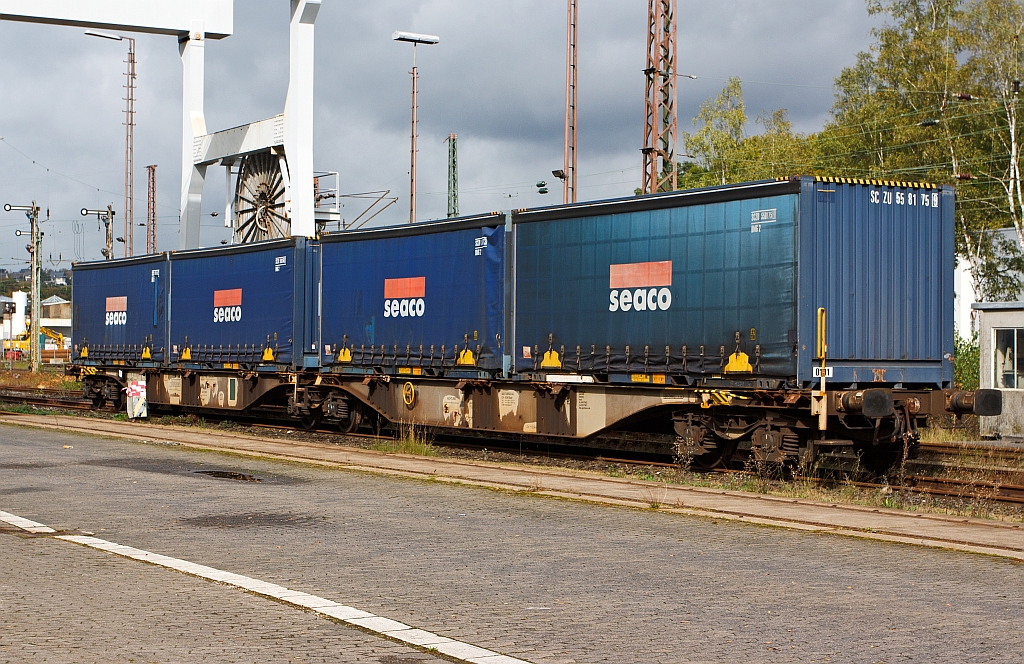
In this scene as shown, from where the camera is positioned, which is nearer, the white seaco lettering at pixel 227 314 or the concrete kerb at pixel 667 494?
the concrete kerb at pixel 667 494

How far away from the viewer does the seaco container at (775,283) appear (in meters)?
14.8

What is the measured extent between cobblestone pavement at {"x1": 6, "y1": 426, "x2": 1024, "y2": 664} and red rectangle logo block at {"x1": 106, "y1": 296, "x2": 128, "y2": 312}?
17.8 metres

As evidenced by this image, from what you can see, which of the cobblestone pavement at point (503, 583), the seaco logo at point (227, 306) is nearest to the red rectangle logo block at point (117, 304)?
the seaco logo at point (227, 306)

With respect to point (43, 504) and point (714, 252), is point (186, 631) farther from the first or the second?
point (714, 252)

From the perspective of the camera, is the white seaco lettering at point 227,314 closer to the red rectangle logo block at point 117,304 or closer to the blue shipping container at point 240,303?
the blue shipping container at point 240,303

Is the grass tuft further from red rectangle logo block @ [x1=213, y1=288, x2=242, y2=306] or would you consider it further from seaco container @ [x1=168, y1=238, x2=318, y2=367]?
red rectangle logo block @ [x1=213, y1=288, x2=242, y2=306]

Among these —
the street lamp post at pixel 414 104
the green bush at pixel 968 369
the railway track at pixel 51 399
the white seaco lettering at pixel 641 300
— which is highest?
Answer: the street lamp post at pixel 414 104

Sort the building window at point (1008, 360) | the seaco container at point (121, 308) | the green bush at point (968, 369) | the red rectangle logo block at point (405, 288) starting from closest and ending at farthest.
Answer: the red rectangle logo block at point (405, 288), the building window at point (1008, 360), the seaco container at point (121, 308), the green bush at point (968, 369)

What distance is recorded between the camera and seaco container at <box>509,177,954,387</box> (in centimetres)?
1479

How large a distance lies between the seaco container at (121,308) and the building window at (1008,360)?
18720 millimetres

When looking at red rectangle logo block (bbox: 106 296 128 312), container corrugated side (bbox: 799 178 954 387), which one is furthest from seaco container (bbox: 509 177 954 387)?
red rectangle logo block (bbox: 106 296 128 312)

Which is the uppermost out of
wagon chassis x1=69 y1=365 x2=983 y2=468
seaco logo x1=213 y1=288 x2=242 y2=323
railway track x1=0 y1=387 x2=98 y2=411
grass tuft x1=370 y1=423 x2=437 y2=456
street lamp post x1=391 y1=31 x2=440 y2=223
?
street lamp post x1=391 y1=31 x2=440 y2=223

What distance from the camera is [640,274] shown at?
54.9 ft

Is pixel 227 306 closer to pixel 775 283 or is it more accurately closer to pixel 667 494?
pixel 775 283
